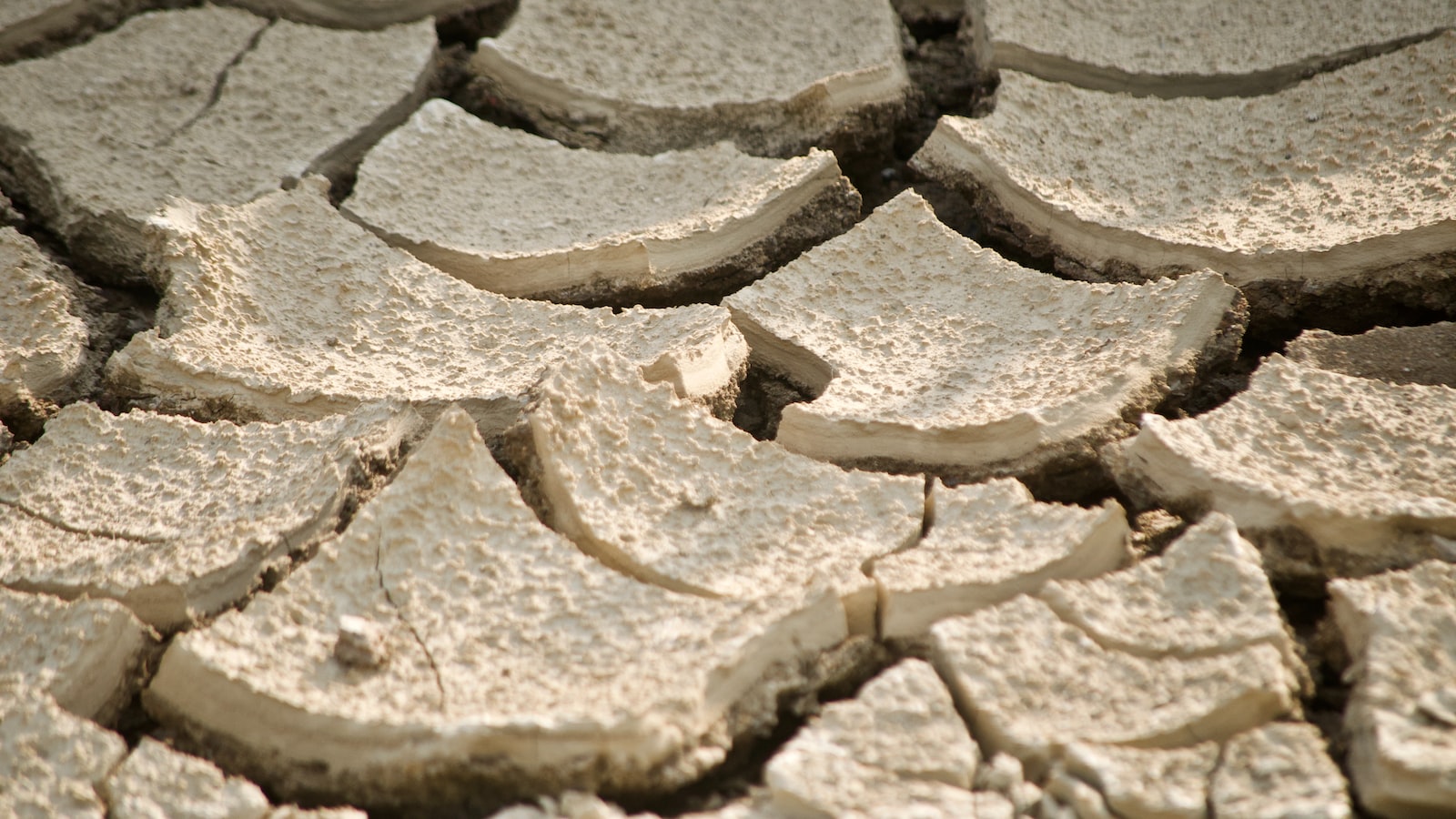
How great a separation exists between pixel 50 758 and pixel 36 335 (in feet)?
1.90

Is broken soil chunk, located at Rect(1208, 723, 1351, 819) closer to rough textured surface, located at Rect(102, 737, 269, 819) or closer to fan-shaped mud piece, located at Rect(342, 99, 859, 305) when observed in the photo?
rough textured surface, located at Rect(102, 737, 269, 819)

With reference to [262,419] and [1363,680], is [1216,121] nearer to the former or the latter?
[1363,680]

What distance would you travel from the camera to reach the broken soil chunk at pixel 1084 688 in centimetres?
79

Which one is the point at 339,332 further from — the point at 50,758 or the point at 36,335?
the point at 50,758

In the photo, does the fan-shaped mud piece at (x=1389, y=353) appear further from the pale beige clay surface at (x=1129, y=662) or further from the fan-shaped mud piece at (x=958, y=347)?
the pale beige clay surface at (x=1129, y=662)

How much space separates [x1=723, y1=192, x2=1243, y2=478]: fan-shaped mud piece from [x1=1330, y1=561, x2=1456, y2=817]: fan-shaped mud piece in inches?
10.1

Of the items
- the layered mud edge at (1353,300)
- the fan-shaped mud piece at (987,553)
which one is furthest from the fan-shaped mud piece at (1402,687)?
the layered mud edge at (1353,300)

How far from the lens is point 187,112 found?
1.59 metres

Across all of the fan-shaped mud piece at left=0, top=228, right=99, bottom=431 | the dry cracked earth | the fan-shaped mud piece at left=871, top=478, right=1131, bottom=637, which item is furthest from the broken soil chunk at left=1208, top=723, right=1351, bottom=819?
the fan-shaped mud piece at left=0, top=228, right=99, bottom=431

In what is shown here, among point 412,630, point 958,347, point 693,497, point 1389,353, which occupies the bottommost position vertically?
point 412,630

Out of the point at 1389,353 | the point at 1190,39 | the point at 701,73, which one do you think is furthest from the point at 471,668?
the point at 1190,39

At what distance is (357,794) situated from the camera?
81cm

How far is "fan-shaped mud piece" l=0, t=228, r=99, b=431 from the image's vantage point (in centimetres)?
119

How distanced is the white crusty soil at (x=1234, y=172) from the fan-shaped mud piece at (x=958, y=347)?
0.11 metres
